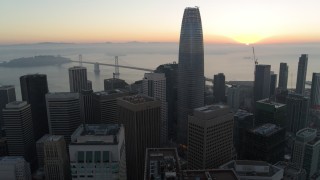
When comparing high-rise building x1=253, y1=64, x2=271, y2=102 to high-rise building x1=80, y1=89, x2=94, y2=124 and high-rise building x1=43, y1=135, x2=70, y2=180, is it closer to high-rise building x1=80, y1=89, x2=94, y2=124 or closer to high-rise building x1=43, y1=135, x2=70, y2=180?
high-rise building x1=80, y1=89, x2=94, y2=124

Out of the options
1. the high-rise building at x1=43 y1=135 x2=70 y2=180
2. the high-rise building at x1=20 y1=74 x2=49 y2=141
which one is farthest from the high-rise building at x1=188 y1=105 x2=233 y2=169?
the high-rise building at x1=20 y1=74 x2=49 y2=141

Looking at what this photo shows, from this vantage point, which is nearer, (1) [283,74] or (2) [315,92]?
(2) [315,92]

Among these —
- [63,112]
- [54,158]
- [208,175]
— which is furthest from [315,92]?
[208,175]

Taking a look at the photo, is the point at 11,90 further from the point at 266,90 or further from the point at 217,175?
the point at 266,90

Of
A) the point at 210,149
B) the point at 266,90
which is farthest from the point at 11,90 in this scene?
the point at 266,90

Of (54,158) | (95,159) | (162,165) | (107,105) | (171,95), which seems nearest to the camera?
(162,165)

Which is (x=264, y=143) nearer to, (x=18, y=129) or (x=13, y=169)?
(x=13, y=169)

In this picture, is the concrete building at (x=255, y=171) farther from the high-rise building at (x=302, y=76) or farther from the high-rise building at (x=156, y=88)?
the high-rise building at (x=302, y=76)
